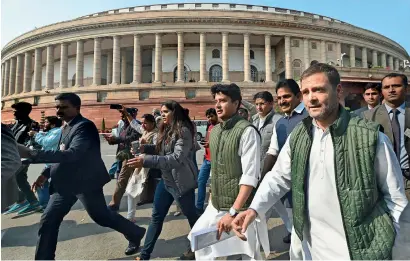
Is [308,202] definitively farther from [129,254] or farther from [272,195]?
[129,254]

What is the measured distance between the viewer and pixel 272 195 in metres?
2.05

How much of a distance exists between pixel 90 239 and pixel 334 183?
3.84 meters

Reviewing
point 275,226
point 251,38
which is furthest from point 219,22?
point 275,226

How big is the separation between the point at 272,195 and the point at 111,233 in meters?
3.37

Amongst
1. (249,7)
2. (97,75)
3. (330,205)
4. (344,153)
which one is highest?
(249,7)

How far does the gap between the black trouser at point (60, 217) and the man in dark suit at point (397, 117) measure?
11.5 ft

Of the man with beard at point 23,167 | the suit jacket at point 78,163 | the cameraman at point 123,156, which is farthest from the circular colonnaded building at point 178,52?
the suit jacket at point 78,163

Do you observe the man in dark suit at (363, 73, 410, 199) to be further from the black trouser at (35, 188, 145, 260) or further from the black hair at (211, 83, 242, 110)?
the black trouser at (35, 188, 145, 260)

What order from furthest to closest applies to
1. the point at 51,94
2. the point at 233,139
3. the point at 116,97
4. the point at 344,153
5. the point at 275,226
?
the point at 51,94, the point at 116,97, the point at 275,226, the point at 233,139, the point at 344,153

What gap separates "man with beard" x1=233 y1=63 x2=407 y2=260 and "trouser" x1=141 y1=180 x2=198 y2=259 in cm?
157

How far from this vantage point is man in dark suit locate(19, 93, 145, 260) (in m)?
3.11

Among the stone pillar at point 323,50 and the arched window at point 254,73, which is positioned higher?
the stone pillar at point 323,50

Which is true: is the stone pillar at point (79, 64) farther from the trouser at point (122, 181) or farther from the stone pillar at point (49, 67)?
the trouser at point (122, 181)

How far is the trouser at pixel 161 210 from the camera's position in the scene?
3.38 m
